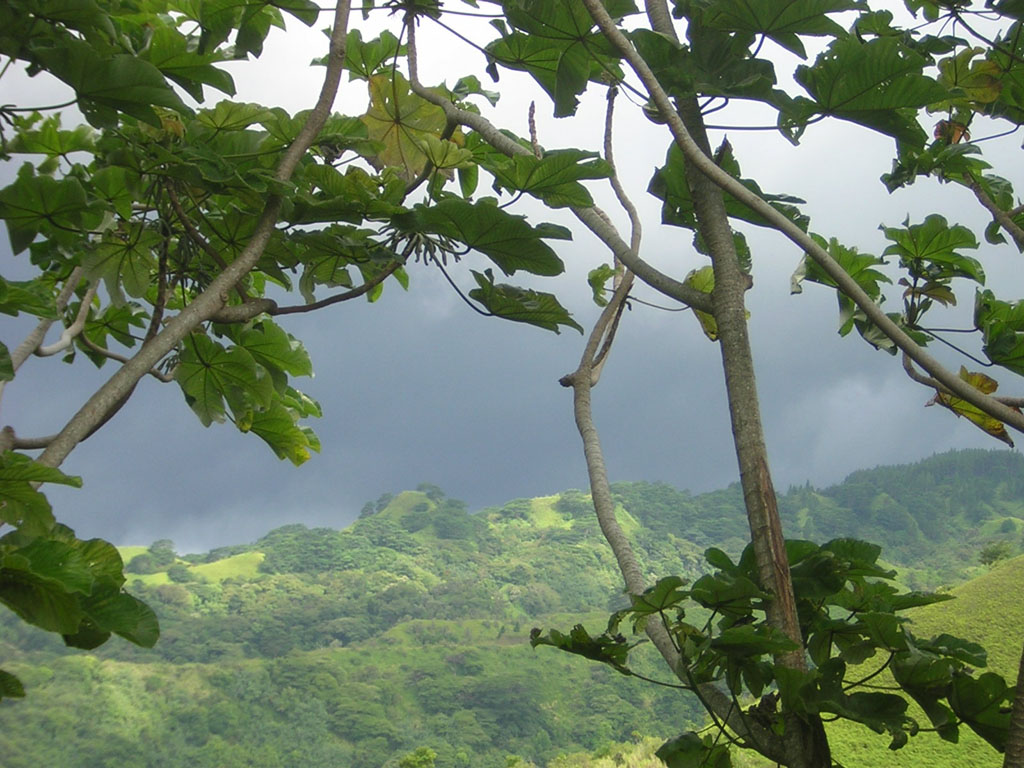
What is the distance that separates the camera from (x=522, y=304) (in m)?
1.13

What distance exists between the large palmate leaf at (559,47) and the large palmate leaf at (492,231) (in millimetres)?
207

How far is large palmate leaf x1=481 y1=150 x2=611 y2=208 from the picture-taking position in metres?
1.04

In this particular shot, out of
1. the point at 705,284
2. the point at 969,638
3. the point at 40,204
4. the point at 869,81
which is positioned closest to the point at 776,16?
the point at 869,81

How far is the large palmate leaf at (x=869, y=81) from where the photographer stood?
943mm

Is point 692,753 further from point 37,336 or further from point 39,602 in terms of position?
point 37,336

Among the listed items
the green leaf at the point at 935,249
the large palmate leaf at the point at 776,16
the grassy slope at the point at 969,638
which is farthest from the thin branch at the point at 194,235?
the grassy slope at the point at 969,638

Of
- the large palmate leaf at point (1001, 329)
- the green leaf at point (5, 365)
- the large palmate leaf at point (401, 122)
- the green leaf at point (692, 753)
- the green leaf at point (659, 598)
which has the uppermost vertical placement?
the large palmate leaf at point (401, 122)

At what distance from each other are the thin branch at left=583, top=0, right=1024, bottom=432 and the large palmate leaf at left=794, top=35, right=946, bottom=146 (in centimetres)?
20

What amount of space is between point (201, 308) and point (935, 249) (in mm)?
1071

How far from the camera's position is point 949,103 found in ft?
6.12

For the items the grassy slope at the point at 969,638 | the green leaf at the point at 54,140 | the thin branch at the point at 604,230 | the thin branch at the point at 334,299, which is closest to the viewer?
the thin branch at the point at 604,230

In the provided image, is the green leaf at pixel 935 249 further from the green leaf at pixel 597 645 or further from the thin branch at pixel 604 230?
the green leaf at pixel 597 645

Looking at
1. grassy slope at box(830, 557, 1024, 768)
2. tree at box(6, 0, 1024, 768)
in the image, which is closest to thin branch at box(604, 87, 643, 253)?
tree at box(6, 0, 1024, 768)

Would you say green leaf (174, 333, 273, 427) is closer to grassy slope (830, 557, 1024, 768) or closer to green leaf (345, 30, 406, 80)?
green leaf (345, 30, 406, 80)
